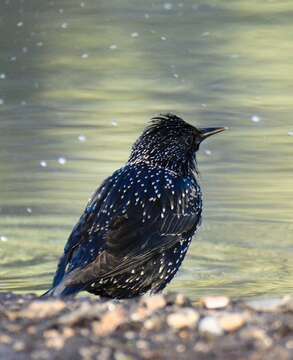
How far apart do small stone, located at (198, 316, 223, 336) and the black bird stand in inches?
68.6

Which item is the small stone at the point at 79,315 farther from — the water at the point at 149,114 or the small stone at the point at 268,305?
the water at the point at 149,114

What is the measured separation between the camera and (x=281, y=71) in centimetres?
1589

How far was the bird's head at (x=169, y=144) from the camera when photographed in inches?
312

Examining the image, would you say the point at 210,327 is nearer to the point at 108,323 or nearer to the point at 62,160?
the point at 108,323

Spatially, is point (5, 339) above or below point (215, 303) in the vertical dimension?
above

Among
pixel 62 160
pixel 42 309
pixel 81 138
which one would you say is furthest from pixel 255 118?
pixel 42 309

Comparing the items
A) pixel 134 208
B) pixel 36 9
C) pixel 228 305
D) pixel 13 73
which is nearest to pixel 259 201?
pixel 134 208

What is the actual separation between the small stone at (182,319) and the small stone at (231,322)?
97mm

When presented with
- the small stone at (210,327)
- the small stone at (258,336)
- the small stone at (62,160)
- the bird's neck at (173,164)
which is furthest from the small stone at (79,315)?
the small stone at (62,160)

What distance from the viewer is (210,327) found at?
4980mm

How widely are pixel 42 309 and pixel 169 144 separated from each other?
2.74 meters

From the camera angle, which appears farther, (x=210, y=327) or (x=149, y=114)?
(x=149, y=114)

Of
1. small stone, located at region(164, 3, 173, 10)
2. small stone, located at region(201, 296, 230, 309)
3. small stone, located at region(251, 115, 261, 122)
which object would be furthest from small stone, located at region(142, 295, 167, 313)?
small stone, located at region(164, 3, 173, 10)

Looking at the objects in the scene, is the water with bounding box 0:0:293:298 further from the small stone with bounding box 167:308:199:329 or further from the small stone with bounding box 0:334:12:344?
the small stone with bounding box 0:334:12:344
